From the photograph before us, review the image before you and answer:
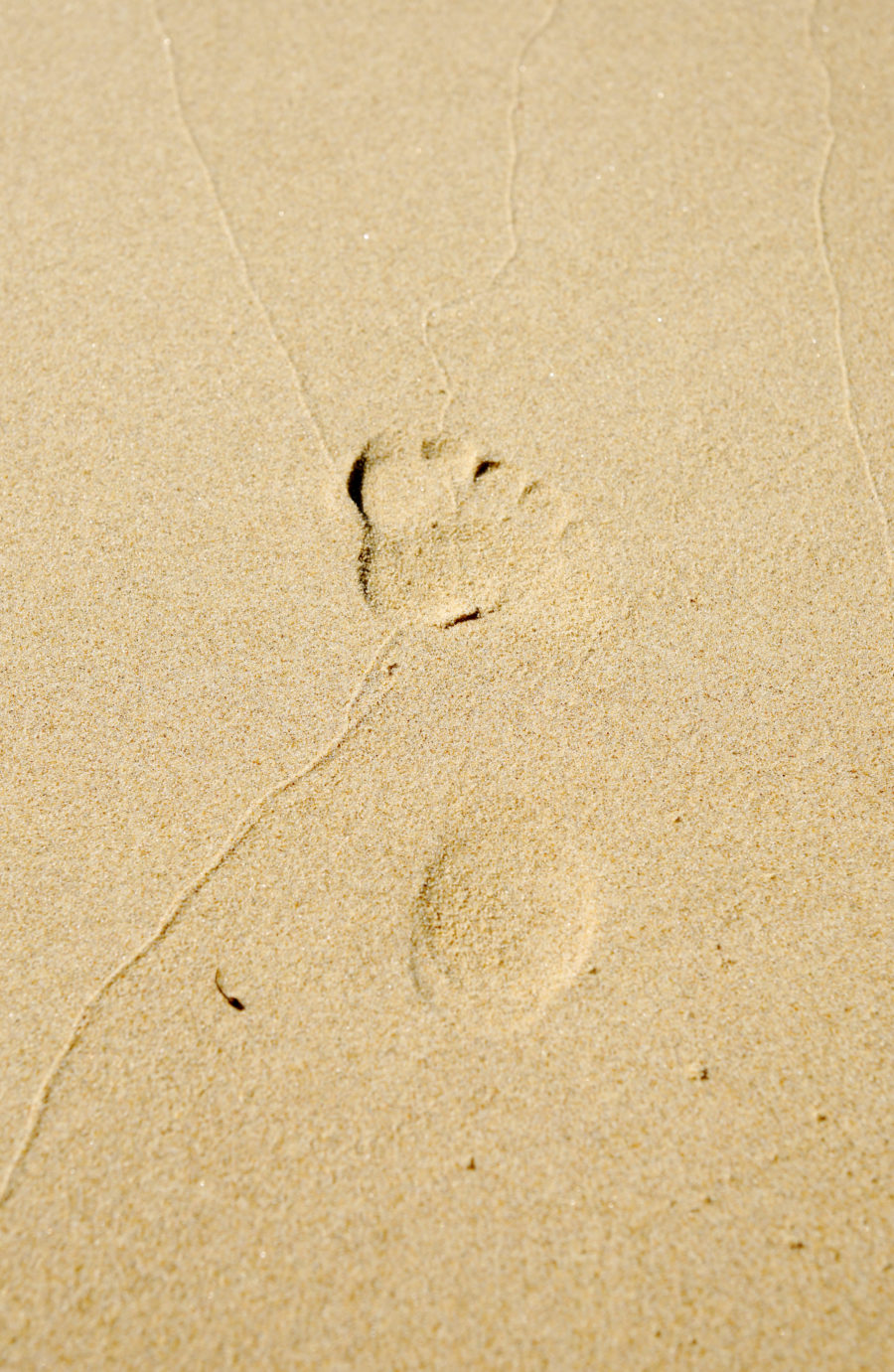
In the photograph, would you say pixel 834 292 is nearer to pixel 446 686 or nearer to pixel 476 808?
pixel 446 686

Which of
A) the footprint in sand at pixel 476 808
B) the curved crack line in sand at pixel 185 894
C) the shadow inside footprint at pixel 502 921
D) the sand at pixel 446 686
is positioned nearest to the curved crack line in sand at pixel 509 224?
the sand at pixel 446 686

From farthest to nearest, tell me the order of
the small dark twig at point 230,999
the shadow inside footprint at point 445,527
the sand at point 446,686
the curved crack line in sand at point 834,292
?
the curved crack line in sand at point 834,292, the shadow inside footprint at point 445,527, the small dark twig at point 230,999, the sand at point 446,686

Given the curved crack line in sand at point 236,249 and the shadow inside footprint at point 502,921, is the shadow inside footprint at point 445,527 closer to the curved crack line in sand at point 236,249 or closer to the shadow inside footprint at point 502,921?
the curved crack line in sand at point 236,249

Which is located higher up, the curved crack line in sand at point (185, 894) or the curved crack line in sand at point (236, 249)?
the curved crack line in sand at point (236, 249)

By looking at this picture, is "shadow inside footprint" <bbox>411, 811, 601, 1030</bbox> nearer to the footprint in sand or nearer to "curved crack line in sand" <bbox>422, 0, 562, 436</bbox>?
the footprint in sand

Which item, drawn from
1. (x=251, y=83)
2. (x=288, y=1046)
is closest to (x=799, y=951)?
(x=288, y=1046)

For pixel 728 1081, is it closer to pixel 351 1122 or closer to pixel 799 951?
pixel 799 951

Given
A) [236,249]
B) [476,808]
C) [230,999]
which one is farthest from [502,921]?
[236,249]
